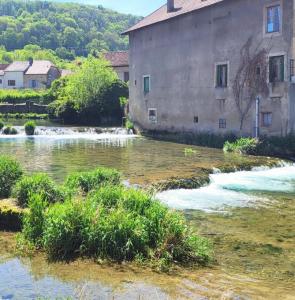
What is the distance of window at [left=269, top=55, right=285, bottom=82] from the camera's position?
24.1 m

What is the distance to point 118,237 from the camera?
7.58 m

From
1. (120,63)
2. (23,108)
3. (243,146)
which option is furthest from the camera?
(120,63)

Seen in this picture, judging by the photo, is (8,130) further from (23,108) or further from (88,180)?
(88,180)

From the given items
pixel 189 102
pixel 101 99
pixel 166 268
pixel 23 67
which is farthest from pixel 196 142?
pixel 23 67

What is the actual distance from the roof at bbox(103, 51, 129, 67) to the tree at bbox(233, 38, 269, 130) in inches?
1396

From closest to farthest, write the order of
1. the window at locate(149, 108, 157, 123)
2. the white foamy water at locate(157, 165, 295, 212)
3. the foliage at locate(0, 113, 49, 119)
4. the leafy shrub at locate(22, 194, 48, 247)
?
the leafy shrub at locate(22, 194, 48, 247)
the white foamy water at locate(157, 165, 295, 212)
the window at locate(149, 108, 157, 123)
the foliage at locate(0, 113, 49, 119)

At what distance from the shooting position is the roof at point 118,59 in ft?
201

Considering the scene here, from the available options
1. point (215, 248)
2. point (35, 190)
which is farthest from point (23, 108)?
point (215, 248)

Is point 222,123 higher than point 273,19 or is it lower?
lower

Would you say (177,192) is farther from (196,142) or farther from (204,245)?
(196,142)

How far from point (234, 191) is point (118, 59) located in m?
50.0

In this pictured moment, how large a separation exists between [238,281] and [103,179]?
5595 millimetres

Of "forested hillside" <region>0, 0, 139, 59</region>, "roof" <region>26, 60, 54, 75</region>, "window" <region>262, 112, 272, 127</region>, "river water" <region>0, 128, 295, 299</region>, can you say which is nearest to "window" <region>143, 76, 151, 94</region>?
→ "window" <region>262, 112, 272, 127</region>

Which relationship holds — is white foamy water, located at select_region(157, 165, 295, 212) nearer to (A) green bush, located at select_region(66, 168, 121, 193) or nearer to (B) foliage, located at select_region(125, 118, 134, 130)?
(A) green bush, located at select_region(66, 168, 121, 193)
